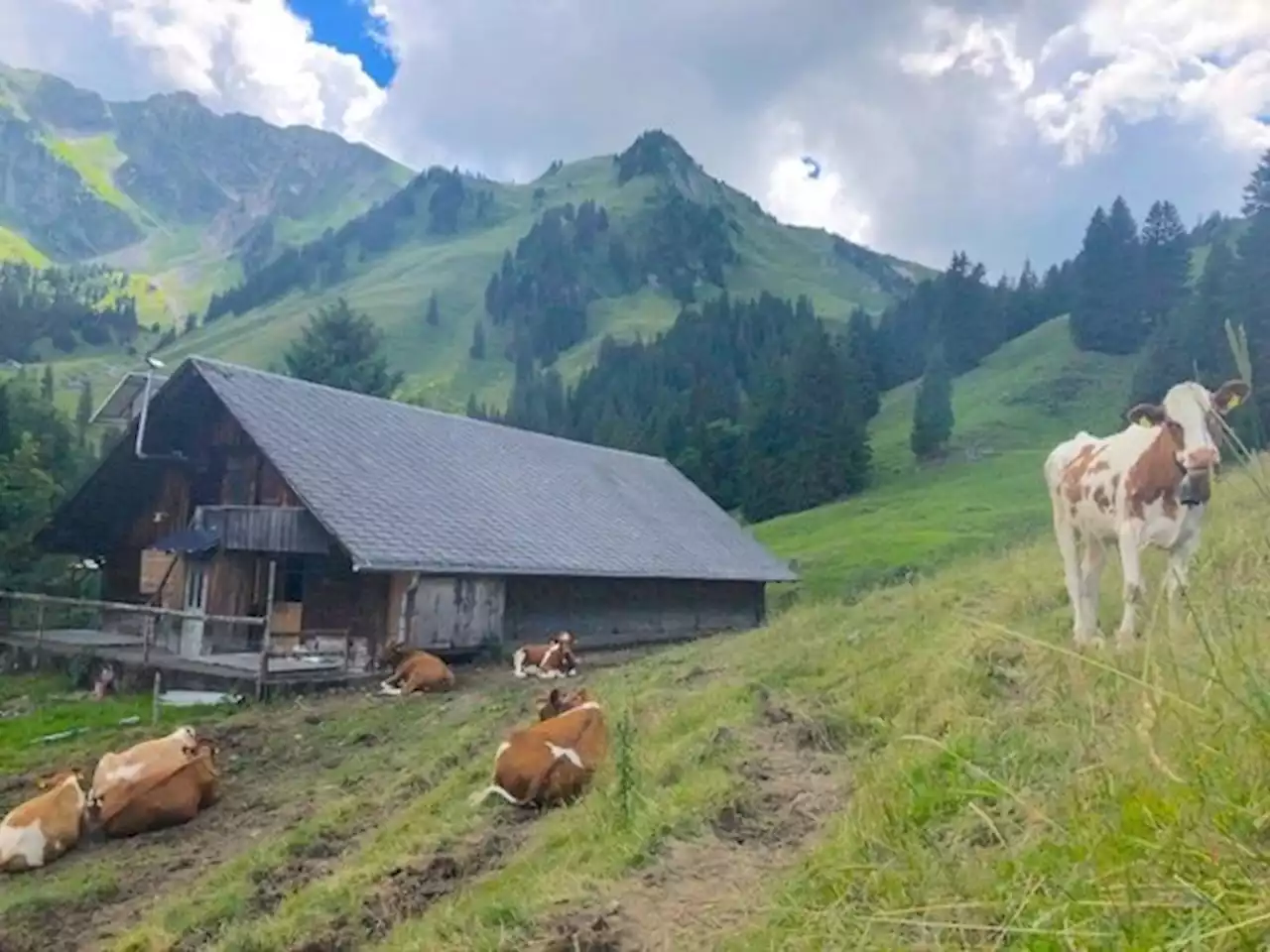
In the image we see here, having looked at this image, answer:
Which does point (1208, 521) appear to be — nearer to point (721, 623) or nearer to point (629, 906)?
point (629, 906)

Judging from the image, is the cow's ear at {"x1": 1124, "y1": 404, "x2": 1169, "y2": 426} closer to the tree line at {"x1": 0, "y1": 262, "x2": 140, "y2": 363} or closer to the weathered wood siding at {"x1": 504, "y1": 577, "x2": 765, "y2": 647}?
the weathered wood siding at {"x1": 504, "y1": 577, "x2": 765, "y2": 647}

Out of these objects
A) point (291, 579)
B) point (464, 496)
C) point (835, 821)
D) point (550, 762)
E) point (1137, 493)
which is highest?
point (464, 496)

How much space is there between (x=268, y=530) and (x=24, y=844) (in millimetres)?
10876

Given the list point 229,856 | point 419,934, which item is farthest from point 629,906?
point 229,856

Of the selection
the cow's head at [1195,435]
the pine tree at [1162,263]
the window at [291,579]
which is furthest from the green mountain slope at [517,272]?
the cow's head at [1195,435]

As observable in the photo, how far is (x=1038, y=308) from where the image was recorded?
85375 millimetres

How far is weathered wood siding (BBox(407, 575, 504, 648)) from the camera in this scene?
1859 cm

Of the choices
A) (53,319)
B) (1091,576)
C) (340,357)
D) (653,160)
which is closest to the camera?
(1091,576)

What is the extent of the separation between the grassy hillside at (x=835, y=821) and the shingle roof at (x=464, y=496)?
8.85m

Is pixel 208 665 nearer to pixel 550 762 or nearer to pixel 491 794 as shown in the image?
pixel 491 794

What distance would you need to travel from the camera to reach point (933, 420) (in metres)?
57.6

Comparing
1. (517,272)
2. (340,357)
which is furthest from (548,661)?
(517,272)

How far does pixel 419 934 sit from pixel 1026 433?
199 ft

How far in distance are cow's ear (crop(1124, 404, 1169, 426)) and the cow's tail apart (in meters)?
4.33
